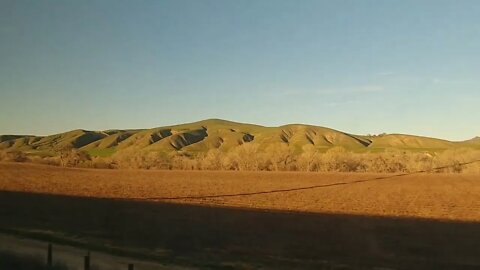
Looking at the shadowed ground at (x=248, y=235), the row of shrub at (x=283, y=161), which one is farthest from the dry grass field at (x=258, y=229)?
the row of shrub at (x=283, y=161)

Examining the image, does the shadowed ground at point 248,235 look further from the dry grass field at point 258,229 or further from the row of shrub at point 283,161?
the row of shrub at point 283,161

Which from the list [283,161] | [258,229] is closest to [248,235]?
[258,229]

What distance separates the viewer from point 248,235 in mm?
24000

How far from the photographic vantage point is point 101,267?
13.6 metres

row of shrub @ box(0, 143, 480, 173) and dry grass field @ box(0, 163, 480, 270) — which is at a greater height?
row of shrub @ box(0, 143, 480, 173)

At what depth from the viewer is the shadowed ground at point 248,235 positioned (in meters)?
18.3

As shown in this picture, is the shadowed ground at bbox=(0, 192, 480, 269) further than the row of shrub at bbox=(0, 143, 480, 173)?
No

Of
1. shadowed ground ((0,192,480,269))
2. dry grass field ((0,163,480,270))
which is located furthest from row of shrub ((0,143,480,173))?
shadowed ground ((0,192,480,269))

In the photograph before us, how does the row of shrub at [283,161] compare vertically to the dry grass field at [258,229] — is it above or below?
above

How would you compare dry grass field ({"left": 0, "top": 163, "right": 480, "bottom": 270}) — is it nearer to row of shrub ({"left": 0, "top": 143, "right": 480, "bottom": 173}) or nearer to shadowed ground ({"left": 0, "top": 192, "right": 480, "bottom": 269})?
shadowed ground ({"left": 0, "top": 192, "right": 480, "bottom": 269})

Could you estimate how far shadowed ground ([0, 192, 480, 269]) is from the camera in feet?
60.1

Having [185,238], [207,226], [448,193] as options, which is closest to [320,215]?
[207,226]

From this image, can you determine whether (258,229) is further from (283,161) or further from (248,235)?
(283,161)

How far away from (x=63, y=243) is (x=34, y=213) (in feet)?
40.3
